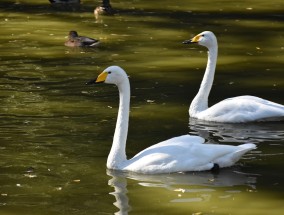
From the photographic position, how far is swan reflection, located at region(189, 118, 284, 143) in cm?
1296

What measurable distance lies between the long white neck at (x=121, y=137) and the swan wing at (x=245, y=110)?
2.76 m

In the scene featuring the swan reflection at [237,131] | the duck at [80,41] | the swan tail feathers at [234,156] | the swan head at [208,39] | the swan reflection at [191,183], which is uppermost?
the swan head at [208,39]

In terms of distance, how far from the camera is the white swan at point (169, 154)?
11062 mm

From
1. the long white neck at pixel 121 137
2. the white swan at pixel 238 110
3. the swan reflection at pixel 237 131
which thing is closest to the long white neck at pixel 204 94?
the white swan at pixel 238 110

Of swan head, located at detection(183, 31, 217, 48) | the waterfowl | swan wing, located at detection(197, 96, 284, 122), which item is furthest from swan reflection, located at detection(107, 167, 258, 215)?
the waterfowl

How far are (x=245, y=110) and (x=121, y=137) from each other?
9.83 ft

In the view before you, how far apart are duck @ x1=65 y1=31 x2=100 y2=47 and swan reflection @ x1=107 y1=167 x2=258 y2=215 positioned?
8.53 m

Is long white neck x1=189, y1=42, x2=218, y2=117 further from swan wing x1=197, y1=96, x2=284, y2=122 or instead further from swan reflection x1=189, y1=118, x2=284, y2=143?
swan wing x1=197, y1=96, x2=284, y2=122

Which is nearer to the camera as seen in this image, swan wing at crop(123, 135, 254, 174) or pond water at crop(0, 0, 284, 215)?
pond water at crop(0, 0, 284, 215)

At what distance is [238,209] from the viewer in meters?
9.91

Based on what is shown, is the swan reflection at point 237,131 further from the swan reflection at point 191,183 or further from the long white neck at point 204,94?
the swan reflection at point 191,183

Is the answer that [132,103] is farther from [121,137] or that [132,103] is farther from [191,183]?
[191,183]

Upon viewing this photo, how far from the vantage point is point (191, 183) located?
1081 cm

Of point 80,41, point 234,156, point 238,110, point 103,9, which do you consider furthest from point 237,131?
point 103,9
